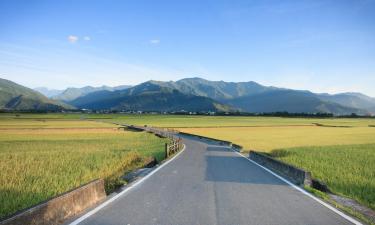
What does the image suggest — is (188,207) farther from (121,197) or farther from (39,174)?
(39,174)

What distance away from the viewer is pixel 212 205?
10.1 meters

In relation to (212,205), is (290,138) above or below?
below

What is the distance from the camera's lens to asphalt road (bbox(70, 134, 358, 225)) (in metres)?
8.50

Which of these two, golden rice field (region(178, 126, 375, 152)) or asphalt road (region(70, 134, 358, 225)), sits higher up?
asphalt road (region(70, 134, 358, 225))

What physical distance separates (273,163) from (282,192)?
8.38 meters

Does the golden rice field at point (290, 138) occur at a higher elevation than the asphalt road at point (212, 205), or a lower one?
lower

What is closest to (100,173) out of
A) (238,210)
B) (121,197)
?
(121,197)

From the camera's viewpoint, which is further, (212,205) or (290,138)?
(290,138)

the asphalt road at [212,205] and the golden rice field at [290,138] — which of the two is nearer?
the asphalt road at [212,205]

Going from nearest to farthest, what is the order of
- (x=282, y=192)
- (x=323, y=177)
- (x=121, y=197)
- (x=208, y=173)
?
(x=121, y=197), (x=282, y=192), (x=323, y=177), (x=208, y=173)

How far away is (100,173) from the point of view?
1608 cm

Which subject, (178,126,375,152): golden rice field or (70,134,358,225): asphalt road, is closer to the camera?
(70,134,358,225): asphalt road

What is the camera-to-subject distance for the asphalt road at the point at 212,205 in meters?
8.50

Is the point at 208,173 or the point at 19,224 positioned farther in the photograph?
the point at 208,173
